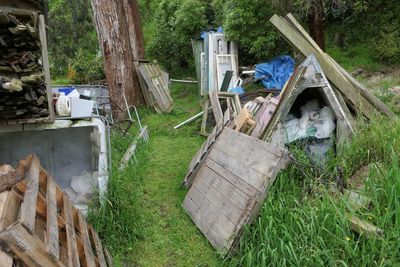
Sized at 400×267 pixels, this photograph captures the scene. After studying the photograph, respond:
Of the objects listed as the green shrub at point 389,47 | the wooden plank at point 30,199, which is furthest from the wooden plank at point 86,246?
the green shrub at point 389,47

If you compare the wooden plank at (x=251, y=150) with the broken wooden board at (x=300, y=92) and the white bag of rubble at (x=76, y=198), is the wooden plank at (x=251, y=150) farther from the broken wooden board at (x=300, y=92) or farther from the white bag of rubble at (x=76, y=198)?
the white bag of rubble at (x=76, y=198)

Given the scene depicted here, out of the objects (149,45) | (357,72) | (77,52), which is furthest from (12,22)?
(77,52)

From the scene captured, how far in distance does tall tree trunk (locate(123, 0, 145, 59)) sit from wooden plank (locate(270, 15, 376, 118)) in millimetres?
5989

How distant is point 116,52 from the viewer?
8.72 meters

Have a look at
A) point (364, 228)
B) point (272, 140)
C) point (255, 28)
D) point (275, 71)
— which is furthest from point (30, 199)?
point (255, 28)

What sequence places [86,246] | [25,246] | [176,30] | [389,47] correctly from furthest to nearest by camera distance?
1. [176,30]
2. [389,47]
3. [86,246]
4. [25,246]

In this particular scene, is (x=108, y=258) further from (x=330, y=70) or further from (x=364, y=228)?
(x=330, y=70)

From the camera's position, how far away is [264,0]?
28.4ft

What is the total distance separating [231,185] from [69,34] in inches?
590

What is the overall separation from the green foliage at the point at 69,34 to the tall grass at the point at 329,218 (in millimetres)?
13945

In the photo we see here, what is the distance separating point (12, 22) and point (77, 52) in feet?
46.0

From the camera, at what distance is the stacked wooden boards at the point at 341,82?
4.41m

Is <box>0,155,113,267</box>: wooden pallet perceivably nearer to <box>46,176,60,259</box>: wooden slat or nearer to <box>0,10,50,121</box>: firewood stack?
<box>46,176,60,259</box>: wooden slat

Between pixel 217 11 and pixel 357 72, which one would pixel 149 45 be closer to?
pixel 217 11
